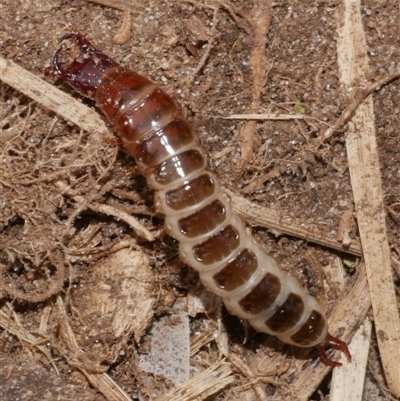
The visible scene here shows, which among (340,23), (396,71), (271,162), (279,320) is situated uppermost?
(340,23)

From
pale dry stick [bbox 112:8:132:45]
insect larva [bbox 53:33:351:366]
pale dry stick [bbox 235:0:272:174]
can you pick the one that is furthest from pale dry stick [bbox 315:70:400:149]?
pale dry stick [bbox 112:8:132:45]

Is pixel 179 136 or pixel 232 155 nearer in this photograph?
pixel 179 136

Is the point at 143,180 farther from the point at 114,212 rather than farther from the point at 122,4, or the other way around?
the point at 122,4

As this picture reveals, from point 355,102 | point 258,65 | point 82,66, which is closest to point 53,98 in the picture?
point 82,66

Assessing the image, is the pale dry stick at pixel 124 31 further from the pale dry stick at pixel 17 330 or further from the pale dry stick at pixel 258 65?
the pale dry stick at pixel 17 330

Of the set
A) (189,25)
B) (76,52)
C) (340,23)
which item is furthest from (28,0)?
(340,23)

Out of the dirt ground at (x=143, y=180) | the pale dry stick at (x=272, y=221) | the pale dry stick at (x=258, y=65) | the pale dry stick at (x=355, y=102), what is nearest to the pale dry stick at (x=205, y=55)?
the dirt ground at (x=143, y=180)

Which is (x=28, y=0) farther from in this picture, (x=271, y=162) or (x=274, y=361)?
(x=274, y=361)
